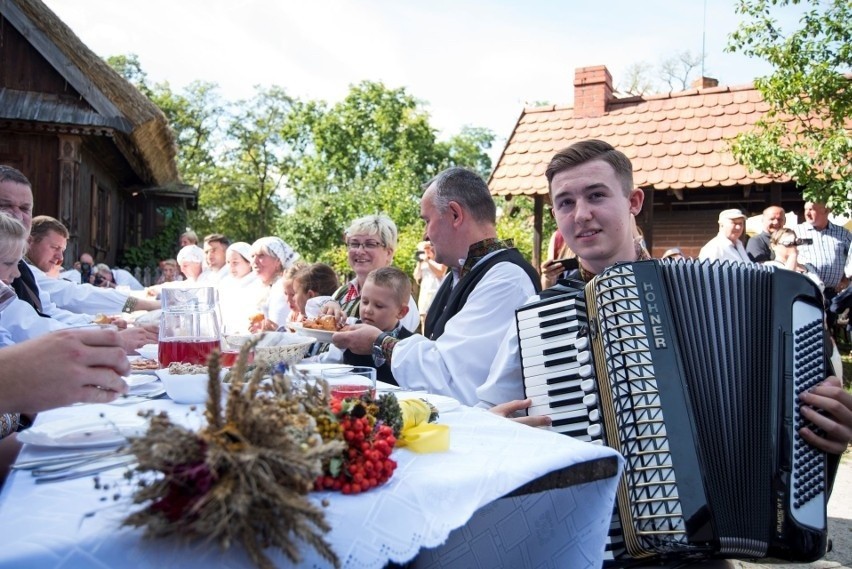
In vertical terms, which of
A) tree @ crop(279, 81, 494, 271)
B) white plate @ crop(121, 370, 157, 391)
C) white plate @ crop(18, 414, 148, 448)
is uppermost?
tree @ crop(279, 81, 494, 271)

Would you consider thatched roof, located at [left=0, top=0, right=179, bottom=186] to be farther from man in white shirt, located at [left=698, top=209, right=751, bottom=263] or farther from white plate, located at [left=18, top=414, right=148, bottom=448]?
white plate, located at [left=18, top=414, right=148, bottom=448]

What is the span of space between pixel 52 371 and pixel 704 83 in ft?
44.4

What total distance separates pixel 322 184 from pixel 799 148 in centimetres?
3216

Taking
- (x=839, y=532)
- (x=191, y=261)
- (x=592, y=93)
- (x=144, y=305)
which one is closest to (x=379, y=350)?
(x=839, y=532)

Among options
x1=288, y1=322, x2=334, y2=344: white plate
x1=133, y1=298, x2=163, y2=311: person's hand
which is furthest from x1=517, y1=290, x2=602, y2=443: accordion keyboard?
x1=133, y1=298, x2=163, y2=311: person's hand

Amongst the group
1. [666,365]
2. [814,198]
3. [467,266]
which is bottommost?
[666,365]

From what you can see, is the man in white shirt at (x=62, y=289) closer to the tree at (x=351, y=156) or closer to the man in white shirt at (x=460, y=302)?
the man in white shirt at (x=460, y=302)

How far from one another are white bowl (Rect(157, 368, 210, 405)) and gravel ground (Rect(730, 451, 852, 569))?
2115 millimetres

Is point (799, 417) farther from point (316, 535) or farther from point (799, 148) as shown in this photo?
point (799, 148)

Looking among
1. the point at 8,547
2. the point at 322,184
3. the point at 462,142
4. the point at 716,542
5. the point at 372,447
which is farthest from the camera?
the point at 462,142

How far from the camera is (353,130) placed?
127ft

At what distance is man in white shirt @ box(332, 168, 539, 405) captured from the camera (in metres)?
2.86

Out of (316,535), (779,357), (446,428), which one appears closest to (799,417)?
(779,357)

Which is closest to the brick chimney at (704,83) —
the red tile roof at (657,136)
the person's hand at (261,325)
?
the red tile roof at (657,136)
